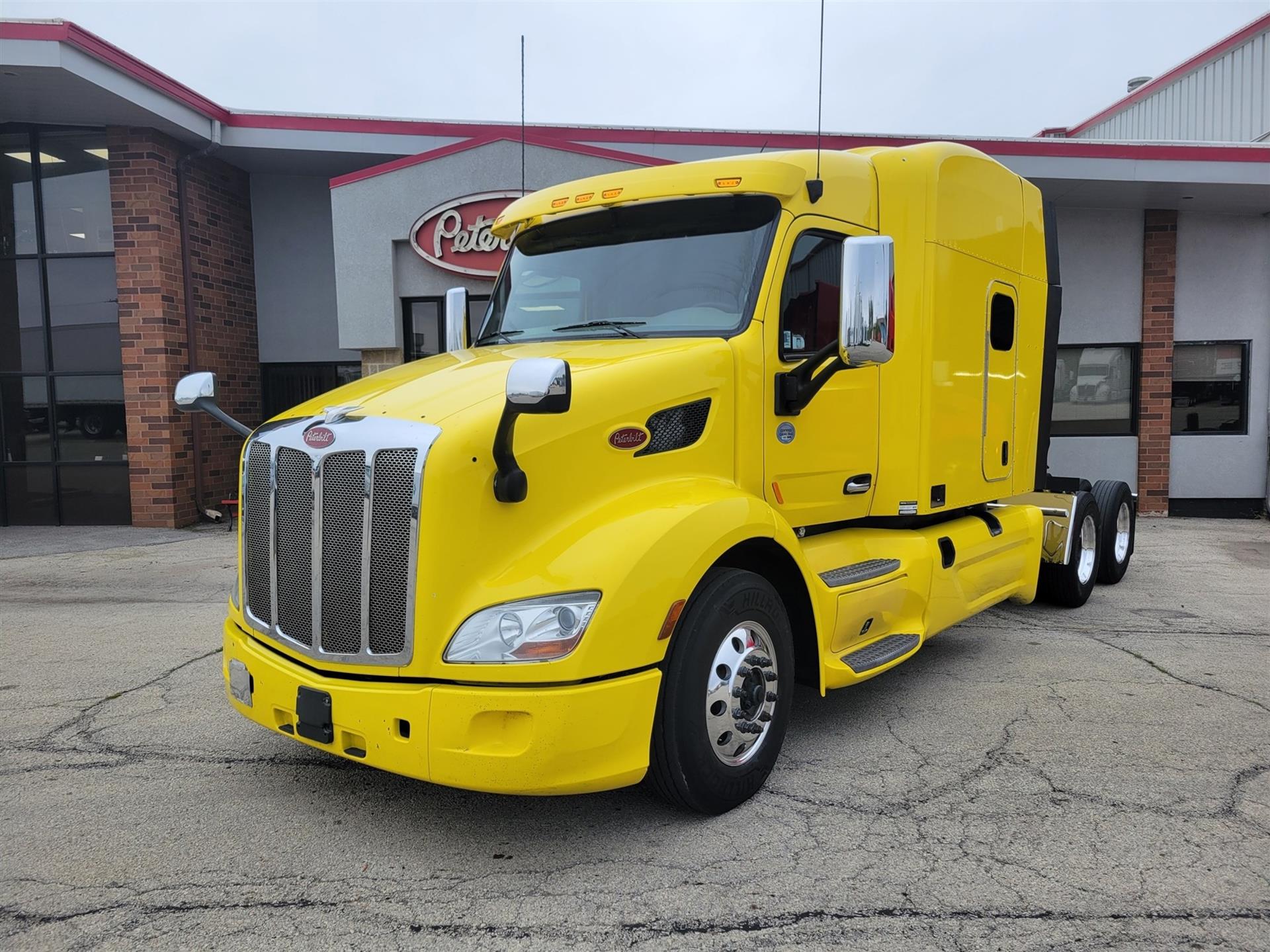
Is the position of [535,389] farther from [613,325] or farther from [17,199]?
[17,199]

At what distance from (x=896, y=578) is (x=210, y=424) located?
1097 centimetres

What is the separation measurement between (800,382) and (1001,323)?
2.47m

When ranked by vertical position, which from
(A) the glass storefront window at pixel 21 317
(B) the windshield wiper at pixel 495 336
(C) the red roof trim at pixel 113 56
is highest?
(C) the red roof trim at pixel 113 56

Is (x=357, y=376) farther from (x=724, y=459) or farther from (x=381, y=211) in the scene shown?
(x=724, y=459)

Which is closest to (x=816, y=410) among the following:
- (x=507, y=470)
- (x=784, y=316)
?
(x=784, y=316)

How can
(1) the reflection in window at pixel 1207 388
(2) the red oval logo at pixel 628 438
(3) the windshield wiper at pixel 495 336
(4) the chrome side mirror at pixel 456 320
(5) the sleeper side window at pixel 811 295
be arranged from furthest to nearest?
(1) the reflection in window at pixel 1207 388, (4) the chrome side mirror at pixel 456 320, (3) the windshield wiper at pixel 495 336, (5) the sleeper side window at pixel 811 295, (2) the red oval logo at pixel 628 438

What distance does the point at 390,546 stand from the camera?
124 inches

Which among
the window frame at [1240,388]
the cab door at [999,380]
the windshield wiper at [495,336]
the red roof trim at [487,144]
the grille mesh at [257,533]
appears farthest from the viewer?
the window frame at [1240,388]

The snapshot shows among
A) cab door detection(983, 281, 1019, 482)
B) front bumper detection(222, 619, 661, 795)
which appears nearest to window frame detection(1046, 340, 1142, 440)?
cab door detection(983, 281, 1019, 482)

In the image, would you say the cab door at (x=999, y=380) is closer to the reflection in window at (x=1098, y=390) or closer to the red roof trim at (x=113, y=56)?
the reflection in window at (x=1098, y=390)

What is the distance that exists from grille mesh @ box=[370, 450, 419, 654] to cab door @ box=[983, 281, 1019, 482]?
13.1 feet

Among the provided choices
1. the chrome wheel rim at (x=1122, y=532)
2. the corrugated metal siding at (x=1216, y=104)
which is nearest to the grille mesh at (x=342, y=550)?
the chrome wheel rim at (x=1122, y=532)

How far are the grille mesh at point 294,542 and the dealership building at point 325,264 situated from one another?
27.2 ft

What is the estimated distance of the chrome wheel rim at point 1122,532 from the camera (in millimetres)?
8344
